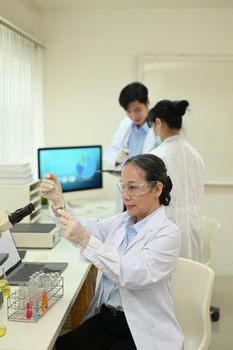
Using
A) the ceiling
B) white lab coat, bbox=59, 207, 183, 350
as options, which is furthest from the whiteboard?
white lab coat, bbox=59, 207, 183, 350

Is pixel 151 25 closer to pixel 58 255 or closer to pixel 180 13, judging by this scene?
pixel 180 13

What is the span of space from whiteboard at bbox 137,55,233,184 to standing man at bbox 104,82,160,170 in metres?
0.64

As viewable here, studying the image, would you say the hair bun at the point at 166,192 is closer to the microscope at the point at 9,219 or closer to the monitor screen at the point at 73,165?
the microscope at the point at 9,219

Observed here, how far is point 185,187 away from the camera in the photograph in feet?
8.36

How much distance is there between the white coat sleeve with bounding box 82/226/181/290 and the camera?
1.55 metres

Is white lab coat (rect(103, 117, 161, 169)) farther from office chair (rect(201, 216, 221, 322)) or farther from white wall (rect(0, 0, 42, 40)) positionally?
white wall (rect(0, 0, 42, 40))

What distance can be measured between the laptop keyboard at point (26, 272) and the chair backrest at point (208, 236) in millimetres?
1306

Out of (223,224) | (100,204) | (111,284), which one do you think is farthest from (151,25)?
(111,284)

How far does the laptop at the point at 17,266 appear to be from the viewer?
199cm

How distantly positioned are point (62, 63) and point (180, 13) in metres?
1.19

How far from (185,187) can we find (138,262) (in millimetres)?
1051

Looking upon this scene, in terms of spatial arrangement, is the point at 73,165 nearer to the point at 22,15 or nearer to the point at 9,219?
the point at 22,15

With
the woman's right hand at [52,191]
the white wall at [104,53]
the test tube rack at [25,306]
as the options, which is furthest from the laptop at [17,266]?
the white wall at [104,53]

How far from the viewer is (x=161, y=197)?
5.96 ft
